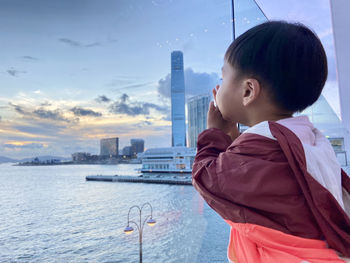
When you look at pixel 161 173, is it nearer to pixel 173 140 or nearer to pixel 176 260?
pixel 173 140

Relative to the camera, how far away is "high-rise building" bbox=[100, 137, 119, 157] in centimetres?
1894

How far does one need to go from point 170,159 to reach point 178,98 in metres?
5.25

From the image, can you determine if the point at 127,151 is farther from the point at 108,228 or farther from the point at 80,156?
the point at 108,228

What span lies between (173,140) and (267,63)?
15.2m

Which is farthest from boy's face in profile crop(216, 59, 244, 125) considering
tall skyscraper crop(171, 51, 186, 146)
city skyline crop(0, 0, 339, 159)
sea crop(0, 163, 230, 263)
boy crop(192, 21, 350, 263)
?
tall skyscraper crop(171, 51, 186, 146)

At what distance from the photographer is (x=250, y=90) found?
0.26 metres

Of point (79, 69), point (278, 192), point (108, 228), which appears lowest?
point (108, 228)

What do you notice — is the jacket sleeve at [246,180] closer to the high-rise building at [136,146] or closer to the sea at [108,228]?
the sea at [108,228]

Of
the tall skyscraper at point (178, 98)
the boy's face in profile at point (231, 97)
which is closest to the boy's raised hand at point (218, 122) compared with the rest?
the boy's face in profile at point (231, 97)

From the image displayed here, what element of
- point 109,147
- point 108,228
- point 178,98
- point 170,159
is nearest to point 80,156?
point 109,147

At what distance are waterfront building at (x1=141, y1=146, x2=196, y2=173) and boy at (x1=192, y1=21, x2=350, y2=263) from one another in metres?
16.0

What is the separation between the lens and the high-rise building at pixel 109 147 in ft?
62.1

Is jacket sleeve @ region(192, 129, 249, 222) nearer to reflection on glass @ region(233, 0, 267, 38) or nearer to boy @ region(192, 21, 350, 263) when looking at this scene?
boy @ region(192, 21, 350, 263)

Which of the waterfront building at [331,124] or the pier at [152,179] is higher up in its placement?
the waterfront building at [331,124]
